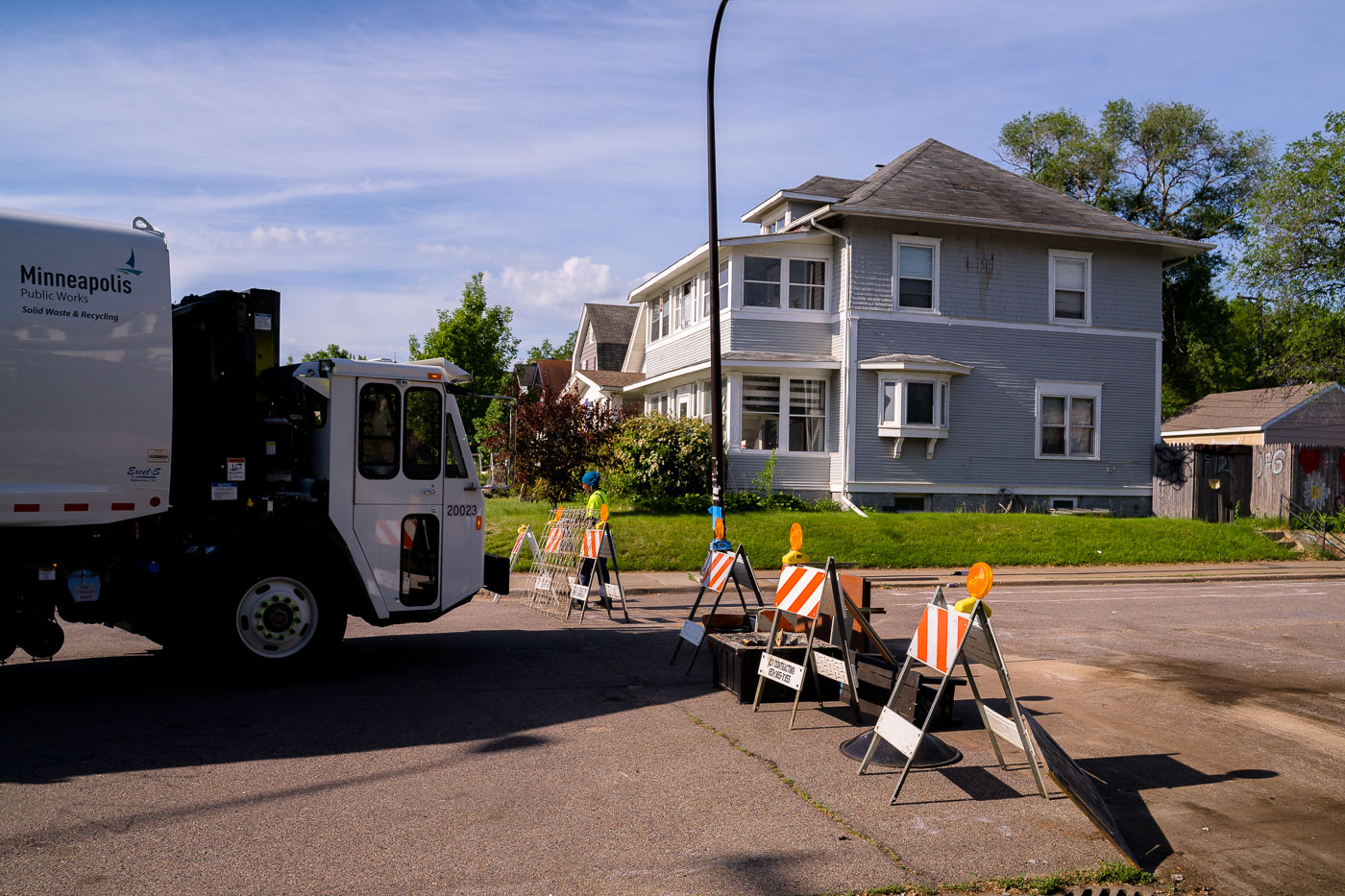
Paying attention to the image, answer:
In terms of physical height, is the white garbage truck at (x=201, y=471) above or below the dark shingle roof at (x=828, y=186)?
below

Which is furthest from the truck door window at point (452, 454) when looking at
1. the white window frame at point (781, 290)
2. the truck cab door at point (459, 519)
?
the white window frame at point (781, 290)

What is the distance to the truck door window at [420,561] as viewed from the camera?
29.8 ft

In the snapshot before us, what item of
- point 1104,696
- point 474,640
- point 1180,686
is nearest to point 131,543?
point 474,640

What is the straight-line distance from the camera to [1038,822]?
18.0ft

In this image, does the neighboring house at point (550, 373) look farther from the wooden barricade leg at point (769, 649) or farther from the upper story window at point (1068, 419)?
the wooden barricade leg at point (769, 649)

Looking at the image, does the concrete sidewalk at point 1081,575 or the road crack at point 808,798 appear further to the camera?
the concrete sidewalk at point 1081,575

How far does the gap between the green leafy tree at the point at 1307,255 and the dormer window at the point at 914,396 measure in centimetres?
1135

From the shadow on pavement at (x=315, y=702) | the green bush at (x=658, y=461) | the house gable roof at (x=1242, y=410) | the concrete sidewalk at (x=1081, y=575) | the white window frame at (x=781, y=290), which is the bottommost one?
the concrete sidewalk at (x=1081, y=575)

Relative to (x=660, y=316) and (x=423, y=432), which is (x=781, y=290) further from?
(x=423, y=432)

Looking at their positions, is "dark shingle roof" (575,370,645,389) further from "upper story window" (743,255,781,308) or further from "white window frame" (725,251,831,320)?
"white window frame" (725,251,831,320)

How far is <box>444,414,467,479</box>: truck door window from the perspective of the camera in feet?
30.9

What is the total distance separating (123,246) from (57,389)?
1198 millimetres

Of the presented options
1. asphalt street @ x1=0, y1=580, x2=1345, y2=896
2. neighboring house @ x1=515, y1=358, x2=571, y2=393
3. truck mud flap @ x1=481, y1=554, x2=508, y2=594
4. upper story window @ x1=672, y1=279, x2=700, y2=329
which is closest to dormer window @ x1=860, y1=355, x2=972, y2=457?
upper story window @ x1=672, y1=279, x2=700, y2=329

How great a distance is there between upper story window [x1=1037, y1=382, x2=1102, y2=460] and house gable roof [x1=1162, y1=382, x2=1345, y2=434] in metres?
12.0
